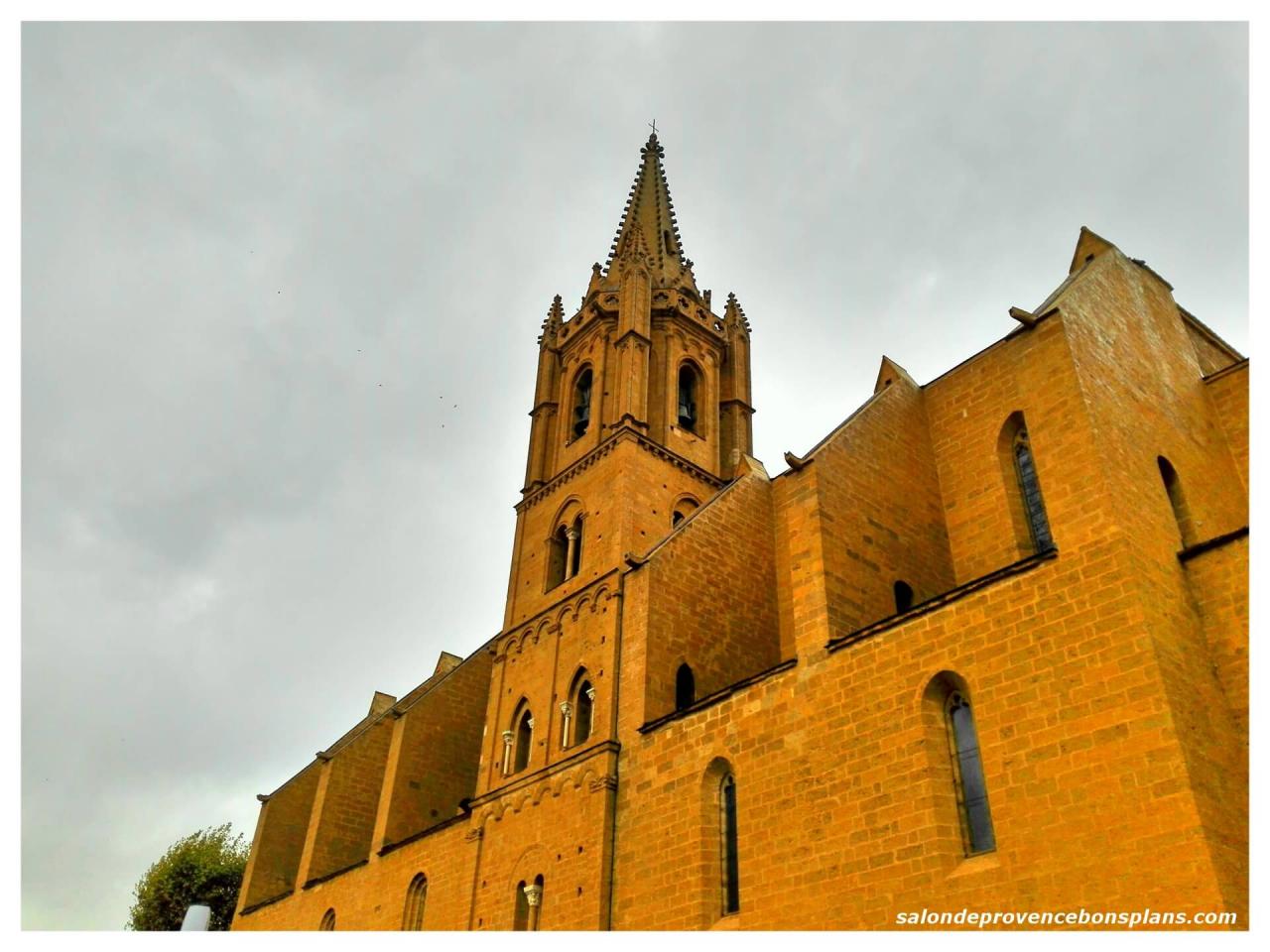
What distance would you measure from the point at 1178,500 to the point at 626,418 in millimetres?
14035

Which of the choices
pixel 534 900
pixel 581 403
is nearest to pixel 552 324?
pixel 581 403

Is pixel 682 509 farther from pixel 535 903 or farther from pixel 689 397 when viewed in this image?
pixel 535 903

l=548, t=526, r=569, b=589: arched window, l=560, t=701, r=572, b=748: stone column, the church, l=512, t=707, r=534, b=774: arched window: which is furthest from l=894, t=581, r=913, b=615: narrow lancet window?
l=548, t=526, r=569, b=589: arched window

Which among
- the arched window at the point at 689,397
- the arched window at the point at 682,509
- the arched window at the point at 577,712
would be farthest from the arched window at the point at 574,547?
the arched window at the point at 689,397

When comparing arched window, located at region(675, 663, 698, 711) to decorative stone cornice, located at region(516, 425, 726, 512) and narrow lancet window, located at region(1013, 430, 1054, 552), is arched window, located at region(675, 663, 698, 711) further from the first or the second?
decorative stone cornice, located at region(516, 425, 726, 512)

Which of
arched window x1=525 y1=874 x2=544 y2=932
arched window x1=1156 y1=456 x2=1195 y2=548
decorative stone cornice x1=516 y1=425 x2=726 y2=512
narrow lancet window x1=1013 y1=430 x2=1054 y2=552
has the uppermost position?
decorative stone cornice x1=516 y1=425 x2=726 y2=512

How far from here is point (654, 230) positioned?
3750 cm

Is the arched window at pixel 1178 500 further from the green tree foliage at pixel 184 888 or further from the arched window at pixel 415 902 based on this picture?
the green tree foliage at pixel 184 888

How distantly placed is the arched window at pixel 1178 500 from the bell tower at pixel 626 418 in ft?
38.3

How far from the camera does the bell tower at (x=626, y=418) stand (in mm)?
25725

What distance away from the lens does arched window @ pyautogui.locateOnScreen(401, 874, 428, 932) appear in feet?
76.4

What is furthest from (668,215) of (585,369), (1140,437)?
(1140,437)

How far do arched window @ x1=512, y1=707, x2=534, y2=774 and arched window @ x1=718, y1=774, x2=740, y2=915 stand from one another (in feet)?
21.4
